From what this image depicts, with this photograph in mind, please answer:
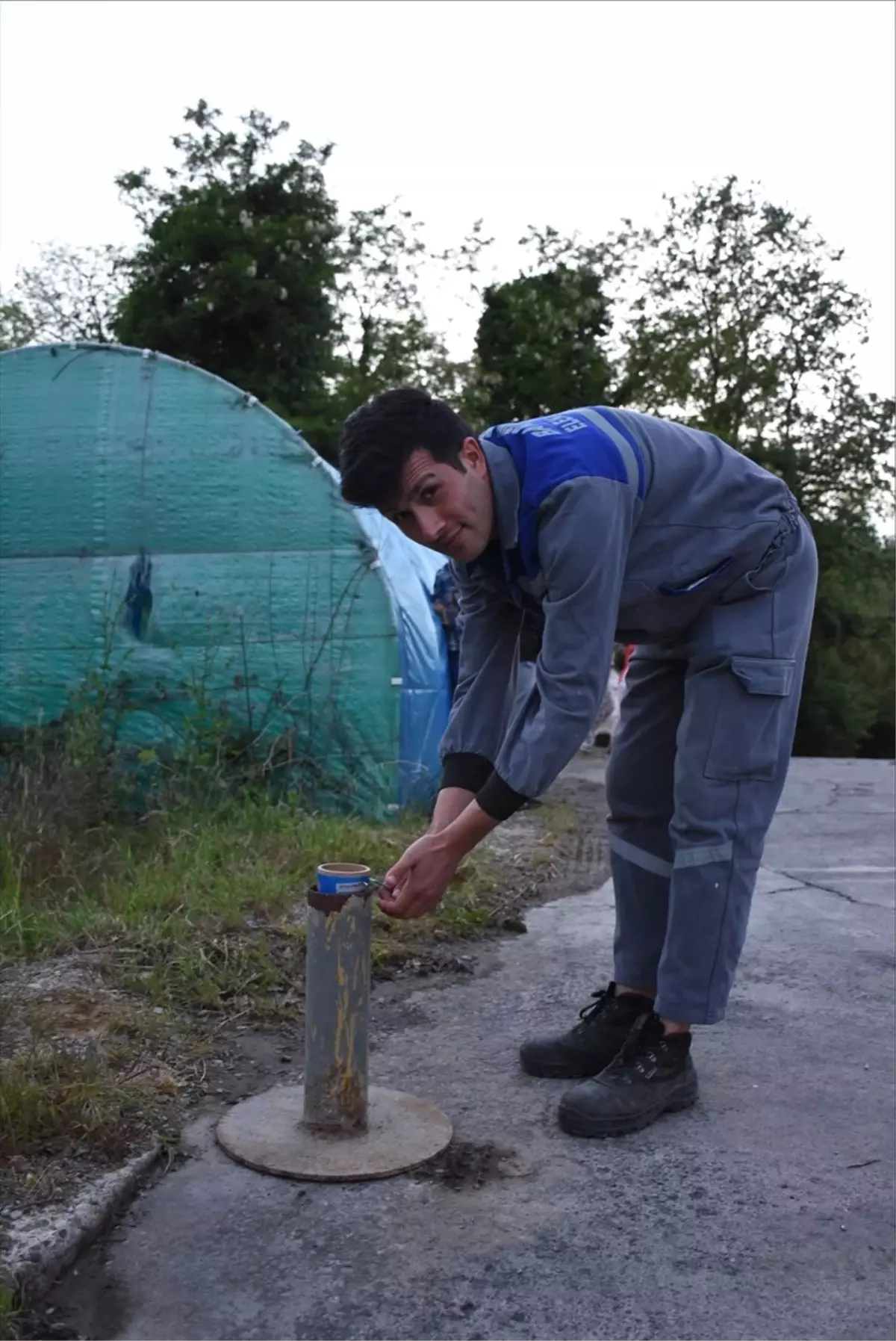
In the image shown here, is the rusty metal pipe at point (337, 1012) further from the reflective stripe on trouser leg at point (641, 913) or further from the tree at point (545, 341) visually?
the tree at point (545, 341)

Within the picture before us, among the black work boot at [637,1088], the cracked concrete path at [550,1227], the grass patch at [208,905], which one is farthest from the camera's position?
the grass patch at [208,905]

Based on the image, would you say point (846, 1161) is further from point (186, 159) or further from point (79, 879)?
point (186, 159)

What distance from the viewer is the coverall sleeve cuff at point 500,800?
2.40 m

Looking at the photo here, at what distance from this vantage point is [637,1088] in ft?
8.97

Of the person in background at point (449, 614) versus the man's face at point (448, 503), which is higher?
the man's face at point (448, 503)

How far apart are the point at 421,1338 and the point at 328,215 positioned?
76.6ft

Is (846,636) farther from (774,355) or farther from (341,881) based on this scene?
(341,881)

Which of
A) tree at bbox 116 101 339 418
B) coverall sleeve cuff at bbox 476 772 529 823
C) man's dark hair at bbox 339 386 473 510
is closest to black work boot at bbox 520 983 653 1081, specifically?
coverall sleeve cuff at bbox 476 772 529 823

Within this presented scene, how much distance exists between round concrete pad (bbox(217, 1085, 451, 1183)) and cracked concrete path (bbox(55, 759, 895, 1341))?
34 millimetres

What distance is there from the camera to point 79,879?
4.24 meters

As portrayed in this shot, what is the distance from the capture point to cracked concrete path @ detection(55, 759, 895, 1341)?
6.57 feet

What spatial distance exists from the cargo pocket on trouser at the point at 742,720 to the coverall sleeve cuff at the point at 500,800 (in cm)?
53

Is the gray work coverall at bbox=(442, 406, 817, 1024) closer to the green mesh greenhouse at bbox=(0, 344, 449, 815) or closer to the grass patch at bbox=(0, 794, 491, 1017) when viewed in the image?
the grass patch at bbox=(0, 794, 491, 1017)

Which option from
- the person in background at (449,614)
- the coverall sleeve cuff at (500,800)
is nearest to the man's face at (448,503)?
the coverall sleeve cuff at (500,800)
